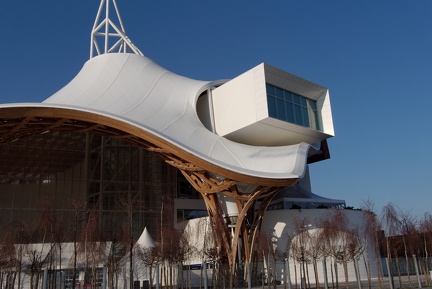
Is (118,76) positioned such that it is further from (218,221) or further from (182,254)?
(182,254)

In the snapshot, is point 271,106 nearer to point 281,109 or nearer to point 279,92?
point 281,109

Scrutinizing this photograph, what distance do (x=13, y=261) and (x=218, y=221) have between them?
11666mm

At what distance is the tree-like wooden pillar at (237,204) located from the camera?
26.7 meters

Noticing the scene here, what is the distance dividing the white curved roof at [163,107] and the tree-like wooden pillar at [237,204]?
1.31 meters

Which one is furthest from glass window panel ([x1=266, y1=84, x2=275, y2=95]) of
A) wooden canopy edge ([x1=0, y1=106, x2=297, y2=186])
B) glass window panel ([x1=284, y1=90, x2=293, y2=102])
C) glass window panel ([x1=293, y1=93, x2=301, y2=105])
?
wooden canopy edge ([x1=0, y1=106, x2=297, y2=186])

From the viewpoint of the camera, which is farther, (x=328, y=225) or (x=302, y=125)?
(x=302, y=125)

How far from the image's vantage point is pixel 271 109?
95.5 ft

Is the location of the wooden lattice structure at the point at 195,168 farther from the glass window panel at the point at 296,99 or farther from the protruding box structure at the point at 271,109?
the glass window panel at the point at 296,99

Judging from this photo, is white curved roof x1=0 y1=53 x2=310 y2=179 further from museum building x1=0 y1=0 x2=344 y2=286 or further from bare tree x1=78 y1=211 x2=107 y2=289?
bare tree x1=78 y1=211 x2=107 y2=289

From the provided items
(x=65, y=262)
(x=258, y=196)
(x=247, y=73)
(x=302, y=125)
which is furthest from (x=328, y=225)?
(x=65, y=262)

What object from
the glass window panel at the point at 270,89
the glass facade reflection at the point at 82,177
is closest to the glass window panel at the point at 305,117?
the glass window panel at the point at 270,89

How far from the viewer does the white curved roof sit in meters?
26.2

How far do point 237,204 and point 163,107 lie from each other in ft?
27.7

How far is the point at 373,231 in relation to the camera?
22.5m
